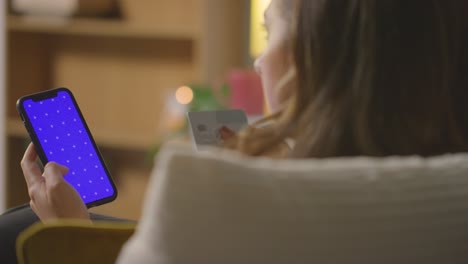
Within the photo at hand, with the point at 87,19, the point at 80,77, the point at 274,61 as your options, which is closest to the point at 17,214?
the point at 274,61

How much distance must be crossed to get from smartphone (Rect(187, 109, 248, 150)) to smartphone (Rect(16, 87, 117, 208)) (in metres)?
0.15

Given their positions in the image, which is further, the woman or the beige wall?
the beige wall

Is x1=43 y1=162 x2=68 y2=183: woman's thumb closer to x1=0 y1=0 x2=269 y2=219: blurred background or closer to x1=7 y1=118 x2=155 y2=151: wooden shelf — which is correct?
x1=0 y1=0 x2=269 y2=219: blurred background

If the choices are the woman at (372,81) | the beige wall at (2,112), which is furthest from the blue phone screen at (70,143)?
the beige wall at (2,112)

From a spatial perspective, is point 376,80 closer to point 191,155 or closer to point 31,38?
point 191,155

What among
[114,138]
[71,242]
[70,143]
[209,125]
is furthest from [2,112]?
[71,242]

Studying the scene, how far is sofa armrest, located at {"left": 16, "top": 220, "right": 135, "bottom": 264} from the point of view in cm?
89

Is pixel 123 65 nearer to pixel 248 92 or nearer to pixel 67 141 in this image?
pixel 248 92

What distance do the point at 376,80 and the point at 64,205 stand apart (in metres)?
0.38

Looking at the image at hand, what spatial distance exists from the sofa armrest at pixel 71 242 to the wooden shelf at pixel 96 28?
1997mm

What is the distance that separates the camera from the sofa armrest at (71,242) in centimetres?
89

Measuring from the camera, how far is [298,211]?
0.71 meters

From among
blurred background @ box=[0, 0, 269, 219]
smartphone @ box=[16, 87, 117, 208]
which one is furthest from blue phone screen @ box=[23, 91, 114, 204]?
blurred background @ box=[0, 0, 269, 219]

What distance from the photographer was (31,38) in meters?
3.40
